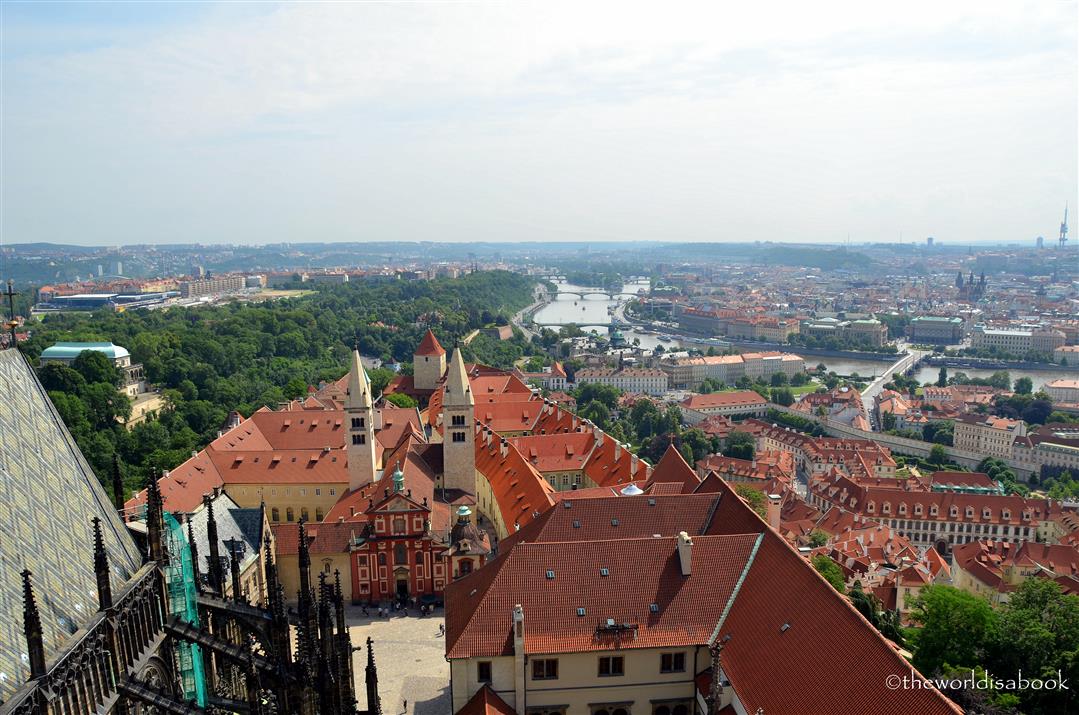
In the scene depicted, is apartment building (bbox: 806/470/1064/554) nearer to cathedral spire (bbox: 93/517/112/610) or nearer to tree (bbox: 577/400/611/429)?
tree (bbox: 577/400/611/429)

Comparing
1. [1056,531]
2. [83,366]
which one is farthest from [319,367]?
[1056,531]

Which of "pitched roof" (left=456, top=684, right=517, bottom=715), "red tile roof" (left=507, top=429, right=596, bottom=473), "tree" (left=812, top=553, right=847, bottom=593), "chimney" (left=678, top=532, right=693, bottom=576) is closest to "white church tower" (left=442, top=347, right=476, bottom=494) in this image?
"red tile roof" (left=507, top=429, right=596, bottom=473)

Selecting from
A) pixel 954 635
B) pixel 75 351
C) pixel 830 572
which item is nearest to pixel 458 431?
pixel 830 572

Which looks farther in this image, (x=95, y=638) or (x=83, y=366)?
(x=83, y=366)

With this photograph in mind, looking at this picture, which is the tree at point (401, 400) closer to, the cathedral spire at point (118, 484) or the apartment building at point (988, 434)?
the cathedral spire at point (118, 484)

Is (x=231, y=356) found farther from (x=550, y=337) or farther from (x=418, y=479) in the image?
(x=550, y=337)

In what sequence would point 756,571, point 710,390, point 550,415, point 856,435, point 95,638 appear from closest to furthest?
point 95,638
point 756,571
point 550,415
point 856,435
point 710,390

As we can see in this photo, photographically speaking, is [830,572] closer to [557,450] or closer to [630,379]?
[557,450]

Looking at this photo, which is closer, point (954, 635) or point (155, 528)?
point (155, 528)
